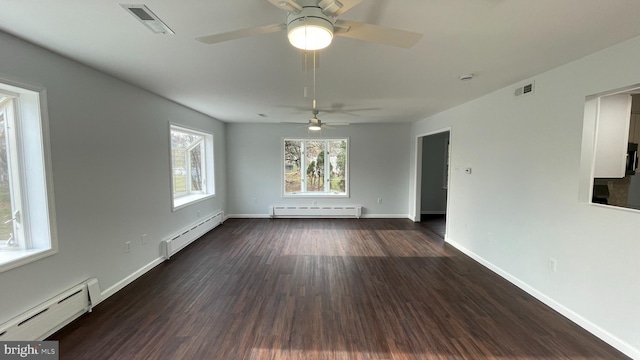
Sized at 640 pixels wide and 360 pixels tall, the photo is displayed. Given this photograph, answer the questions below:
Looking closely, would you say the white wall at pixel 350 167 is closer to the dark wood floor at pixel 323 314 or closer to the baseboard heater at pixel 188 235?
the baseboard heater at pixel 188 235

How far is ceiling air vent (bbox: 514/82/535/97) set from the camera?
2.84 m

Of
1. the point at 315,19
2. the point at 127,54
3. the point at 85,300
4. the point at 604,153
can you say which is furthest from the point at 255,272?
the point at 604,153

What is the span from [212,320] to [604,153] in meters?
4.03

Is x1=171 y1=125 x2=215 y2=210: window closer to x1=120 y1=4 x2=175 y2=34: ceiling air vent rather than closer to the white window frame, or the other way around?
the white window frame

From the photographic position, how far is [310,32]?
1269 mm

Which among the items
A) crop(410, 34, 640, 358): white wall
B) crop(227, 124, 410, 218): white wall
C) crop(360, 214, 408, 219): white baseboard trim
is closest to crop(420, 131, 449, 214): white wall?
crop(227, 124, 410, 218): white wall

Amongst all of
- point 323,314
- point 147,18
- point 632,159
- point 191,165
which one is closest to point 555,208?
point 632,159

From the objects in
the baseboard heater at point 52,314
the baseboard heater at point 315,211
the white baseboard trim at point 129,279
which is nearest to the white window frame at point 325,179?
the baseboard heater at point 315,211

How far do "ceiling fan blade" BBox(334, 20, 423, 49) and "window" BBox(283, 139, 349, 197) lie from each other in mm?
5230

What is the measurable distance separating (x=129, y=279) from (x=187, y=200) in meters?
1.90

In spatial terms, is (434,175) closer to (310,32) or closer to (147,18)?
(310,32)

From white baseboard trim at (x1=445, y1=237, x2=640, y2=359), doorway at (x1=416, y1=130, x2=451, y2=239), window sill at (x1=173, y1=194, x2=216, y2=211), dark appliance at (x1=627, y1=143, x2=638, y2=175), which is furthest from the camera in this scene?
doorway at (x1=416, y1=130, x2=451, y2=239)

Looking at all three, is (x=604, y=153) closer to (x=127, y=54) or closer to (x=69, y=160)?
(x=127, y=54)

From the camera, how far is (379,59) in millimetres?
2352
